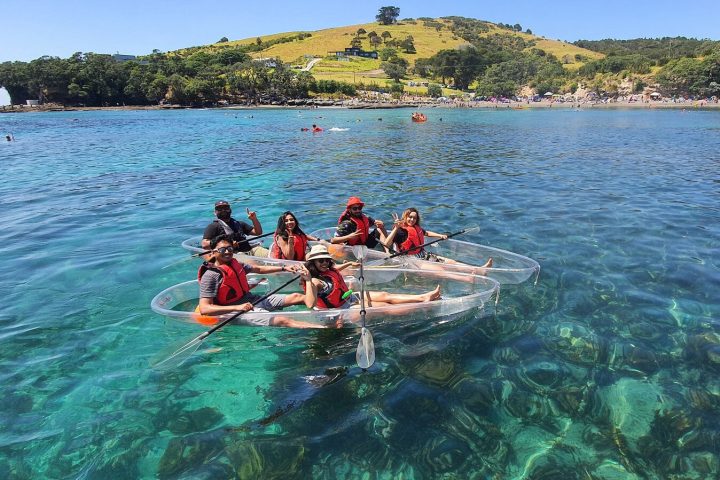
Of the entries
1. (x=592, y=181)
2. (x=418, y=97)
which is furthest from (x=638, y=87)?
(x=592, y=181)

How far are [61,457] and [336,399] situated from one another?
3.63m

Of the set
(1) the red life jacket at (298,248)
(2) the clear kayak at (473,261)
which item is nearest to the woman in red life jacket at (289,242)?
(1) the red life jacket at (298,248)

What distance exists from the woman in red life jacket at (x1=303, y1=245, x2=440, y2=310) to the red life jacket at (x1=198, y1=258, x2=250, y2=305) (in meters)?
1.32

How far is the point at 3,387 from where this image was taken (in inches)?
275

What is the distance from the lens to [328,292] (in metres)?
→ 8.00

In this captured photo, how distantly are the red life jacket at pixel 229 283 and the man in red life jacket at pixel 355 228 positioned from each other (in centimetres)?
354

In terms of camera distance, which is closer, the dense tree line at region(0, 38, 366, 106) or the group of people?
the group of people

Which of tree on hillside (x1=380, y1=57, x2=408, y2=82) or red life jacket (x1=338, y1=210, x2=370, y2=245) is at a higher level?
tree on hillside (x1=380, y1=57, x2=408, y2=82)

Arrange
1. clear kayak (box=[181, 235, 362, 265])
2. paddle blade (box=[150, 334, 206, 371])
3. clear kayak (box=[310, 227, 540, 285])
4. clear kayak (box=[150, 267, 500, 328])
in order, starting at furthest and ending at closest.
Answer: clear kayak (box=[181, 235, 362, 265])
clear kayak (box=[310, 227, 540, 285])
clear kayak (box=[150, 267, 500, 328])
paddle blade (box=[150, 334, 206, 371])

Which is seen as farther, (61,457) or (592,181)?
(592,181)

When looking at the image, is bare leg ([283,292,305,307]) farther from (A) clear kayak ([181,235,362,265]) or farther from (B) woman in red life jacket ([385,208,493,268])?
(B) woman in red life jacket ([385,208,493,268])

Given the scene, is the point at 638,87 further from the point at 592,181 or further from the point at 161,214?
the point at 161,214

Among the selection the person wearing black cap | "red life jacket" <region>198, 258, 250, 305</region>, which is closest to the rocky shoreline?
the person wearing black cap

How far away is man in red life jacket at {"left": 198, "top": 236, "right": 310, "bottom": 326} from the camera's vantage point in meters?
7.83
